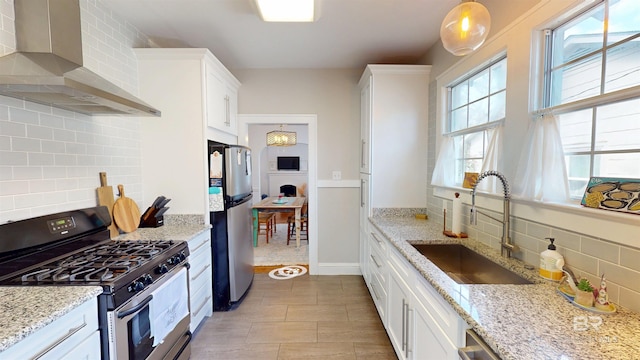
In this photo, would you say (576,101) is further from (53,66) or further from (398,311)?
(53,66)

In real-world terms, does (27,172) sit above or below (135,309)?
above

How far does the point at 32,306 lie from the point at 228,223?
1608 millimetres

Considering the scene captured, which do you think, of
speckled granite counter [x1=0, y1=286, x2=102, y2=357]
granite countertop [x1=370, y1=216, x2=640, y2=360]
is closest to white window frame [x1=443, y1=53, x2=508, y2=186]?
granite countertop [x1=370, y1=216, x2=640, y2=360]

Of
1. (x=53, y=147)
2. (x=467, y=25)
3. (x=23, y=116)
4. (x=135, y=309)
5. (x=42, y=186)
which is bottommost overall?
(x=135, y=309)

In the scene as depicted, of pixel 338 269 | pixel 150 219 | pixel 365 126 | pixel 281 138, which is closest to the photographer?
pixel 150 219

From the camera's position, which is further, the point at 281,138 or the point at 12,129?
the point at 281,138

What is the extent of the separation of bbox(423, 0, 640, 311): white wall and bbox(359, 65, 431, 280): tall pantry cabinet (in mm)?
493

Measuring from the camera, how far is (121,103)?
4.96 feet

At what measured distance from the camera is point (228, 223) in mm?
2623

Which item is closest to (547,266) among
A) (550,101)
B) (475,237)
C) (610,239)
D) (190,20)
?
(610,239)

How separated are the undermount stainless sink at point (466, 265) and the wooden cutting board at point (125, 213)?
2181 millimetres

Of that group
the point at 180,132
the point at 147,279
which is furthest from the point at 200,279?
the point at 180,132

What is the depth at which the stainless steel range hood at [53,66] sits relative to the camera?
47.2 inches

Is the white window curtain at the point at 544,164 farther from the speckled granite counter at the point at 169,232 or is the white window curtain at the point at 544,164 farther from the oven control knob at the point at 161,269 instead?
the speckled granite counter at the point at 169,232
